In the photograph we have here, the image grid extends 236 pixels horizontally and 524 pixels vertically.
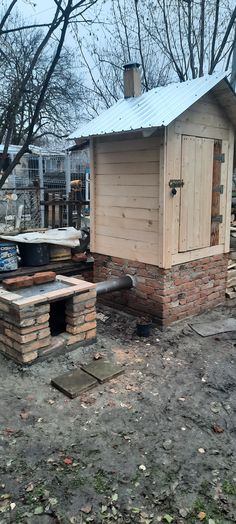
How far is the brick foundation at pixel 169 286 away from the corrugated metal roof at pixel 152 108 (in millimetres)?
1763

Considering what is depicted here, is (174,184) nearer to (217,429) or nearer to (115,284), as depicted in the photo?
(115,284)

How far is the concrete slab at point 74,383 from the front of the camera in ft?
11.8

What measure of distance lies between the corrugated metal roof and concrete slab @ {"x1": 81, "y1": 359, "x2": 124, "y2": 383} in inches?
103

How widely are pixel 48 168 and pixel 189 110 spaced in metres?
10.5

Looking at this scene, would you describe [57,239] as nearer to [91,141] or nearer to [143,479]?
[91,141]

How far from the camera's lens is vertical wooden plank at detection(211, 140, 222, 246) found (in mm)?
5480

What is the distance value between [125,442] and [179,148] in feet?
11.1

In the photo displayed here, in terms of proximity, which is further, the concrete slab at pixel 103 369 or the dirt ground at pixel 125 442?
the concrete slab at pixel 103 369

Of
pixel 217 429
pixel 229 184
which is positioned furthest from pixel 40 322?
pixel 229 184

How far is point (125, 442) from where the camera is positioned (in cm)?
301

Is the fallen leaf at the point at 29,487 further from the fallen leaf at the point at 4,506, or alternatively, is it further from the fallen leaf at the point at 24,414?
the fallen leaf at the point at 24,414

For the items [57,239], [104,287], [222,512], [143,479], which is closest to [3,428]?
[143,479]

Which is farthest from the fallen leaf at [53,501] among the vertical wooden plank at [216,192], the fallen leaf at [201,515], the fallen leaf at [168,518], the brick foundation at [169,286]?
the vertical wooden plank at [216,192]

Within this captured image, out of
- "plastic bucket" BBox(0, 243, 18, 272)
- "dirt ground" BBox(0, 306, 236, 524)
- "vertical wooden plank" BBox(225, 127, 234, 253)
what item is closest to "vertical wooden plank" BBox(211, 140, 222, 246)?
"vertical wooden plank" BBox(225, 127, 234, 253)
